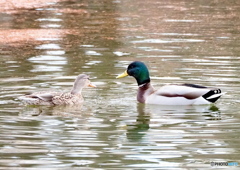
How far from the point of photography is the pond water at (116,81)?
859cm

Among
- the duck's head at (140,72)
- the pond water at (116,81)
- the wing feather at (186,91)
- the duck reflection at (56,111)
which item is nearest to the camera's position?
the pond water at (116,81)

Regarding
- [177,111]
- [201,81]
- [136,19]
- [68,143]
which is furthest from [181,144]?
[136,19]

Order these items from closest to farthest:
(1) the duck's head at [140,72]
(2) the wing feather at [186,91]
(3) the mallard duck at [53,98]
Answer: (3) the mallard duck at [53,98]
(2) the wing feather at [186,91]
(1) the duck's head at [140,72]

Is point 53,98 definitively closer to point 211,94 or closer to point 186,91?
point 186,91

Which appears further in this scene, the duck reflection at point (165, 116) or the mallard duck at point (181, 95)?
the mallard duck at point (181, 95)

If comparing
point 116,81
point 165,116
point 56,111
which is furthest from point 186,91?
point 116,81

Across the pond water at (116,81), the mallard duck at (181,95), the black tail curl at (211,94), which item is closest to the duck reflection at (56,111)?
the pond water at (116,81)

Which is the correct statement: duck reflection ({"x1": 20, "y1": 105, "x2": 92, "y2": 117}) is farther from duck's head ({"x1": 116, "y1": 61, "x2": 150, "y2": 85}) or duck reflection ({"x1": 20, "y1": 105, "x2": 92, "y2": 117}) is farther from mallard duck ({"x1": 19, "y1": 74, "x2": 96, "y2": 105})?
duck's head ({"x1": 116, "y1": 61, "x2": 150, "y2": 85})

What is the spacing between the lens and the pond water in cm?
859

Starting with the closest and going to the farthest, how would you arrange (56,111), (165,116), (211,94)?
1. (165,116)
2. (56,111)
3. (211,94)

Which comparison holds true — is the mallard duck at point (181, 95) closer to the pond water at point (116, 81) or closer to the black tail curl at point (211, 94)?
the black tail curl at point (211, 94)

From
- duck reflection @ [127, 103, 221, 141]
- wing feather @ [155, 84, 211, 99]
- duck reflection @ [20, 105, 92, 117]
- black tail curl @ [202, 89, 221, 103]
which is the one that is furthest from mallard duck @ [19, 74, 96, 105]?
black tail curl @ [202, 89, 221, 103]

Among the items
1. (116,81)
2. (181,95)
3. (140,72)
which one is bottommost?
(116,81)

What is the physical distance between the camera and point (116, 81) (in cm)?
1344
